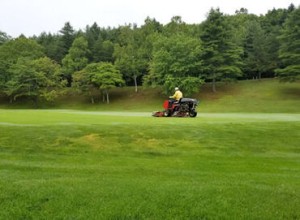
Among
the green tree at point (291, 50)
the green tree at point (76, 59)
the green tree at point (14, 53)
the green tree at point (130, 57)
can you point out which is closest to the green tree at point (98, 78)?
the green tree at point (130, 57)

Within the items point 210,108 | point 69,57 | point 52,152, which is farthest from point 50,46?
point 52,152

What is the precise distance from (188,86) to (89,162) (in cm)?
4512

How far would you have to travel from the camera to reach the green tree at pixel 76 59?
234ft

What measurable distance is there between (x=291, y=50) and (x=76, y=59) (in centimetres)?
3827

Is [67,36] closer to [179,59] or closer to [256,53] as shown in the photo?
[179,59]

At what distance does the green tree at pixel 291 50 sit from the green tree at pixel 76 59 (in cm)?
3510

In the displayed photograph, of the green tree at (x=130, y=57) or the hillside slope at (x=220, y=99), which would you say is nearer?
the hillside slope at (x=220, y=99)

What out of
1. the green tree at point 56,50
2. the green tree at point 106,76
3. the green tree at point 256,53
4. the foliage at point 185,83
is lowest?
the foliage at point 185,83

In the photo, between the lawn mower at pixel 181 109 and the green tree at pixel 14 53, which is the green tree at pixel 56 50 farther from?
the lawn mower at pixel 181 109

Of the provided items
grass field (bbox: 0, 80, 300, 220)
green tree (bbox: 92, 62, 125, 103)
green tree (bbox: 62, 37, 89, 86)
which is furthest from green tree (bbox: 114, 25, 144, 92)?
grass field (bbox: 0, 80, 300, 220)

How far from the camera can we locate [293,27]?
55.9 m

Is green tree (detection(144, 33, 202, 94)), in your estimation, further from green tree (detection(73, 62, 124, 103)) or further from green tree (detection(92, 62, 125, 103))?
green tree (detection(73, 62, 124, 103))

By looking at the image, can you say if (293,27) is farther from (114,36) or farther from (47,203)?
(47,203)

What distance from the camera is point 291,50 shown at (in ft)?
184
